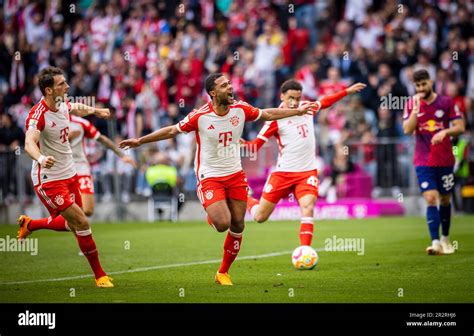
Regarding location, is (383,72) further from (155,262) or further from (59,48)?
(155,262)

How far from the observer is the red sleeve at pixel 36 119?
12.5 meters

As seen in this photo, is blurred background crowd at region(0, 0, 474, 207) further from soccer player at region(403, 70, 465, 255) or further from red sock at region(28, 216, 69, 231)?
red sock at region(28, 216, 69, 231)

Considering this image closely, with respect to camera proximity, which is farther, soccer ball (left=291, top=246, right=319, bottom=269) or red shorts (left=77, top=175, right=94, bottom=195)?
red shorts (left=77, top=175, right=94, bottom=195)

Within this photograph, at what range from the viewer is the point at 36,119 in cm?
1255

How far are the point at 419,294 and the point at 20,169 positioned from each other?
17049 millimetres

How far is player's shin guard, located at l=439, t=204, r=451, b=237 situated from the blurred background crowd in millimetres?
8249

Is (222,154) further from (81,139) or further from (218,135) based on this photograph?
(81,139)

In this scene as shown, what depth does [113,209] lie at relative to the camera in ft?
87.8

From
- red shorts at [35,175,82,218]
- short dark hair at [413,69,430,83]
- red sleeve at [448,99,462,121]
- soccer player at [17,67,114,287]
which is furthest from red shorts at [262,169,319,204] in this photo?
red shorts at [35,175,82,218]

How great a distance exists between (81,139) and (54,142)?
422 cm

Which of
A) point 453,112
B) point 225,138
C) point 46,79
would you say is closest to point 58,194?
point 46,79

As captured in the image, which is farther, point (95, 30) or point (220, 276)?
point (95, 30)

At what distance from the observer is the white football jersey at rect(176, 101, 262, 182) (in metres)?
12.7

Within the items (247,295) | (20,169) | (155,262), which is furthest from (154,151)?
(247,295)
